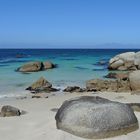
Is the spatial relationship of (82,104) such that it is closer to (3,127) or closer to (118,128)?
(118,128)

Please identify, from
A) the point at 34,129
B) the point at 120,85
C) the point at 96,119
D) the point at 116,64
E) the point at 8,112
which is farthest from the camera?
the point at 116,64

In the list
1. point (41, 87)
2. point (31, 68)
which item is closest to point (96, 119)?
point (41, 87)

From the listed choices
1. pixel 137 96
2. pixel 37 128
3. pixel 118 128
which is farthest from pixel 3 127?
pixel 137 96

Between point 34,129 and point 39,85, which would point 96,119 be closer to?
point 34,129

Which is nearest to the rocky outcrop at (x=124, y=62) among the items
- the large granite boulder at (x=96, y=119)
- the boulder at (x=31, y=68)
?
the boulder at (x=31, y=68)

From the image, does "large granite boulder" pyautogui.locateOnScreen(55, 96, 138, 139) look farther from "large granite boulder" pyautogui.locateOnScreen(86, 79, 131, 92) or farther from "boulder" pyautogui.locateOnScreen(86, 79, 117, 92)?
"boulder" pyautogui.locateOnScreen(86, 79, 117, 92)

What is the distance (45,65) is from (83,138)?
29984 mm

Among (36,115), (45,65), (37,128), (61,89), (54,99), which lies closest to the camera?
(37,128)

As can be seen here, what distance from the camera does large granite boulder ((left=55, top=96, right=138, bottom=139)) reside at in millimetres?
8969

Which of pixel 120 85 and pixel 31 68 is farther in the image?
pixel 31 68

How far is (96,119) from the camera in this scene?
29.6 ft

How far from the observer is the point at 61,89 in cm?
2081

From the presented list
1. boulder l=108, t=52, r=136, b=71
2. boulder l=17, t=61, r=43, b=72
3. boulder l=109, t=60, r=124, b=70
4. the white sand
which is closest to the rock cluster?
the white sand

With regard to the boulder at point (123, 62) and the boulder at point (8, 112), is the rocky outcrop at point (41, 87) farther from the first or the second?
the boulder at point (123, 62)
